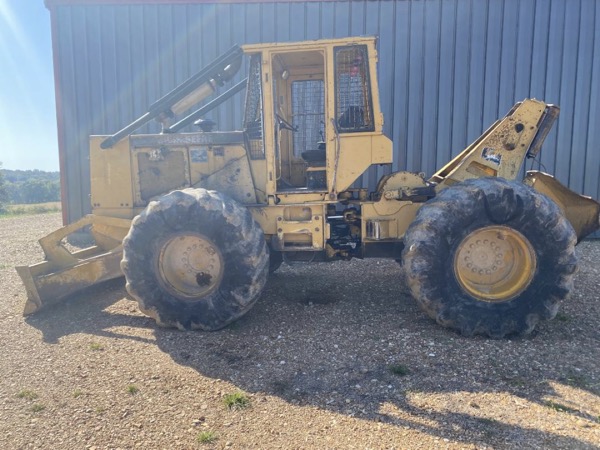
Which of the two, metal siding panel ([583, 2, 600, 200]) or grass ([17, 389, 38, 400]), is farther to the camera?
metal siding panel ([583, 2, 600, 200])

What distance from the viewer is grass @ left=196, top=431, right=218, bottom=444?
2803 mm

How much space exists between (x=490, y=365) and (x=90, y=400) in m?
3.16

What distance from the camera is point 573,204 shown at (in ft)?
17.1

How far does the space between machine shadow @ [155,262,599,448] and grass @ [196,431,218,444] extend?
1.99ft

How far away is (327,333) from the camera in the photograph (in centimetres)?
442

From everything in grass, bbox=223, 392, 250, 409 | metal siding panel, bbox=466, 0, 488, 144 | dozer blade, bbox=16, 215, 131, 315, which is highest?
metal siding panel, bbox=466, 0, 488, 144

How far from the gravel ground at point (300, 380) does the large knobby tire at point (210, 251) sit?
23 centimetres

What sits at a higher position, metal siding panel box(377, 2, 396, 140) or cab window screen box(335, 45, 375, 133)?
metal siding panel box(377, 2, 396, 140)

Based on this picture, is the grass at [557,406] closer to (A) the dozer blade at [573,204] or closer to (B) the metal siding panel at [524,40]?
(A) the dozer blade at [573,204]

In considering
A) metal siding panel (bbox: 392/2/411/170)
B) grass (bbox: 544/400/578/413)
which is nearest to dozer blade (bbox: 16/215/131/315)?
grass (bbox: 544/400/578/413)

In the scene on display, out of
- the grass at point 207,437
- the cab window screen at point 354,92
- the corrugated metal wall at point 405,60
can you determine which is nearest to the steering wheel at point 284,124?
the cab window screen at point 354,92

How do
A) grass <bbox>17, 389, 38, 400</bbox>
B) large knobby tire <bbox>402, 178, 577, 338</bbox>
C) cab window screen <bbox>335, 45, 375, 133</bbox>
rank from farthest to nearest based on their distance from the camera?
cab window screen <bbox>335, 45, 375, 133</bbox>
large knobby tire <bbox>402, 178, 577, 338</bbox>
grass <bbox>17, 389, 38, 400</bbox>

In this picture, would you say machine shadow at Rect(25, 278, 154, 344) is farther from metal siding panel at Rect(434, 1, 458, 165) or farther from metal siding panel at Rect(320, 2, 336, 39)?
metal siding panel at Rect(434, 1, 458, 165)

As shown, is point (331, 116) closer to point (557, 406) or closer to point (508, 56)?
point (557, 406)
